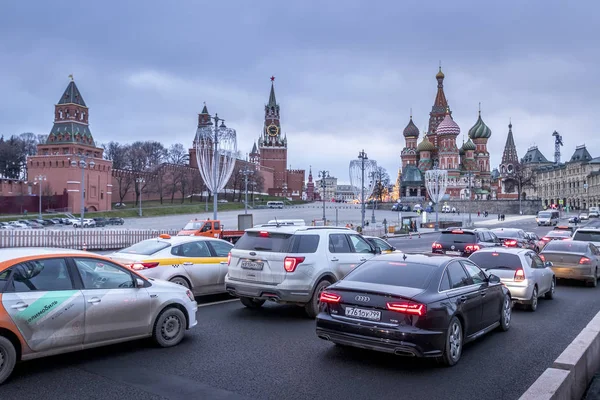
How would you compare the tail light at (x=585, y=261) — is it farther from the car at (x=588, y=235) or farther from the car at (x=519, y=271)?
the car at (x=588, y=235)

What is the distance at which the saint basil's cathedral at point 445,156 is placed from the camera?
391 ft

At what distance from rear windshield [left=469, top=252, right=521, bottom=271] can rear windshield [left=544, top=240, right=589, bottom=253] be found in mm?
4986

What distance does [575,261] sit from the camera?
1460 centimetres

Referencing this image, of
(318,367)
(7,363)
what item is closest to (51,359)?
(7,363)

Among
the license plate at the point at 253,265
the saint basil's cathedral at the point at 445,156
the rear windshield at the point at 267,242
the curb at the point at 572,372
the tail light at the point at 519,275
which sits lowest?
the curb at the point at 572,372

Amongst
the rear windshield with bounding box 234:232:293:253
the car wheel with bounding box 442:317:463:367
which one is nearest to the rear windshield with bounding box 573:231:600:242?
the rear windshield with bounding box 234:232:293:253

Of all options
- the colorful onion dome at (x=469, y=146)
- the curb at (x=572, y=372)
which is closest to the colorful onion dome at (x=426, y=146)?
the colorful onion dome at (x=469, y=146)

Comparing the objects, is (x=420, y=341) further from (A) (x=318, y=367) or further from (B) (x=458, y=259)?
(B) (x=458, y=259)

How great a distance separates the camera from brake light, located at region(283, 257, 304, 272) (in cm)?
896

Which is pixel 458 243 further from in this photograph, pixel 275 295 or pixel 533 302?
pixel 275 295

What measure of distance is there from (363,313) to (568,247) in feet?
37.6

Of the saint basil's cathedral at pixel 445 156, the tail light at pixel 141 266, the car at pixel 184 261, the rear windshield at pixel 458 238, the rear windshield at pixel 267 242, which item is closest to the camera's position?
the rear windshield at pixel 267 242

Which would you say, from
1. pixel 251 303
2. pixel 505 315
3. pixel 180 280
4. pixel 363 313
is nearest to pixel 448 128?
pixel 251 303

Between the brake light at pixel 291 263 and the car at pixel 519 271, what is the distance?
15.0ft
